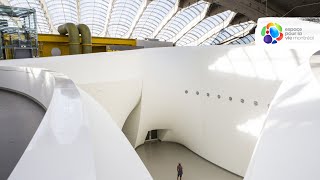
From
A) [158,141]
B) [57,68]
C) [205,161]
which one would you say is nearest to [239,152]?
[205,161]

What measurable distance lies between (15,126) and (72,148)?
14.2 feet

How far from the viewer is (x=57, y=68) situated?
1307 cm

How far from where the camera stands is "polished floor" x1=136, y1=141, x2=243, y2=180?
14789 mm

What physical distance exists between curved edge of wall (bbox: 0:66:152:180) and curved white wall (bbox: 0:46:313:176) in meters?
9.47

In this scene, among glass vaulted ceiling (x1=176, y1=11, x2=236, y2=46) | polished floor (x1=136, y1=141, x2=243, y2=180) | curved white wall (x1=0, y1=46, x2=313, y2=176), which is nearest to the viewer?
curved white wall (x1=0, y1=46, x2=313, y2=176)

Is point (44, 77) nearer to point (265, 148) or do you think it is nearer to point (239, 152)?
point (265, 148)

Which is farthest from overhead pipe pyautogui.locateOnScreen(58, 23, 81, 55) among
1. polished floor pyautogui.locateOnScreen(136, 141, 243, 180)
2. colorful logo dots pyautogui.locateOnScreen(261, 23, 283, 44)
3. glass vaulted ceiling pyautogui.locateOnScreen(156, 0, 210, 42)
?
glass vaulted ceiling pyautogui.locateOnScreen(156, 0, 210, 42)

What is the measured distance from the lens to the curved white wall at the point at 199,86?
40.5 ft

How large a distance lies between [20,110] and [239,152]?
35.2 feet

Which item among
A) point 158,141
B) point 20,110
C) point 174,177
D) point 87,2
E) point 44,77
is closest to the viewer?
point 44,77

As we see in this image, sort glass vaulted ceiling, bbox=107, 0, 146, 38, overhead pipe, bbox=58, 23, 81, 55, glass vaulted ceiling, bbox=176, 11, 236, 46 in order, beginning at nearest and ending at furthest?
overhead pipe, bbox=58, 23, 81, 55, glass vaulted ceiling, bbox=176, 11, 236, 46, glass vaulted ceiling, bbox=107, 0, 146, 38

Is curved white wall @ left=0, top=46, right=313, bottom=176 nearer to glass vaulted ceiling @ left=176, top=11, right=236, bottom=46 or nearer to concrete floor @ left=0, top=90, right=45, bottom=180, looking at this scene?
concrete floor @ left=0, top=90, right=45, bottom=180

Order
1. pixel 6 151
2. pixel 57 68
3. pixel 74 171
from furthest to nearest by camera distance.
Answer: pixel 57 68 → pixel 6 151 → pixel 74 171

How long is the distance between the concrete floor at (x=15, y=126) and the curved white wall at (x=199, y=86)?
5300 millimetres
